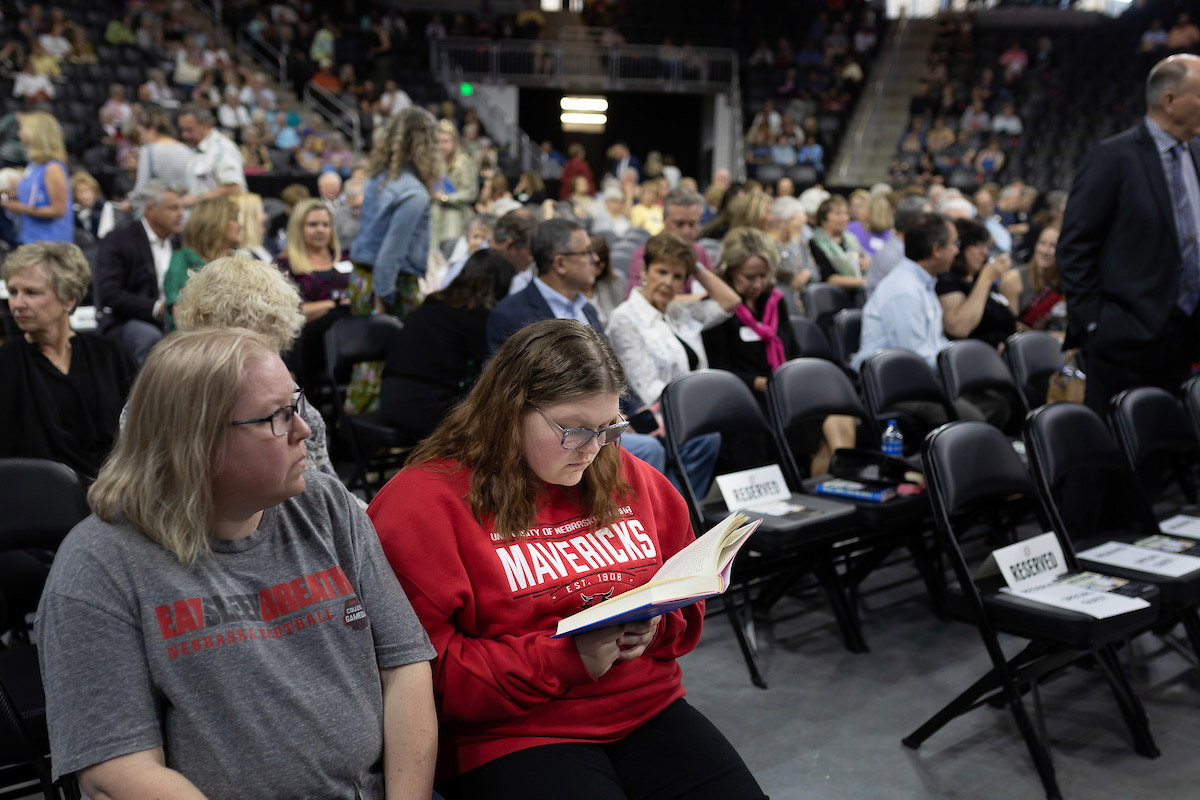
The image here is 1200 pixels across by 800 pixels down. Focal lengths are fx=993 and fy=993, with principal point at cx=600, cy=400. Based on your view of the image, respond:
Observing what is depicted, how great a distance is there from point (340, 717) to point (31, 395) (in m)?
2.10

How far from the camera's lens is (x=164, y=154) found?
231 inches

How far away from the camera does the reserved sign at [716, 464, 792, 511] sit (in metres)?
3.26

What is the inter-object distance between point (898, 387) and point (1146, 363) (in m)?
0.87

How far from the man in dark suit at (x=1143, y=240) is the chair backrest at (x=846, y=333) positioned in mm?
1698

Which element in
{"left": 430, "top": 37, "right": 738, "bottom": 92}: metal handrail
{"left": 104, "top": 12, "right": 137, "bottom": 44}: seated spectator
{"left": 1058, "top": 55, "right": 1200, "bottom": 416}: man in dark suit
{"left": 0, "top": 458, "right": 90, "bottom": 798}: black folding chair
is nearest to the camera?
{"left": 0, "top": 458, "right": 90, "bottom": 798}: black folding chair

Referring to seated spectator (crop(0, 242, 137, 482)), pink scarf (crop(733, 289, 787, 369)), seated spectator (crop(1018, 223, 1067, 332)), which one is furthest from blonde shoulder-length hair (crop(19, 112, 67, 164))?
seated spectator (crop(1018, 223, 1067, 332))

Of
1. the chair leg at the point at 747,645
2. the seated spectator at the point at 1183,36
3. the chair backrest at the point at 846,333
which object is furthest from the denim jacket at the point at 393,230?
the seated spectator at the point at 1183,36

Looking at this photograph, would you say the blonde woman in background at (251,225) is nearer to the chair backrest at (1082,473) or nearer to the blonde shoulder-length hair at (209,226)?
the blonde shoulder-length hair at (209,226)

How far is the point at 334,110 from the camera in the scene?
14.7m

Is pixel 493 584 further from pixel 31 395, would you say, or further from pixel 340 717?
pixel 31 395

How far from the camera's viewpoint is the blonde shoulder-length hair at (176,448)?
4.22ft

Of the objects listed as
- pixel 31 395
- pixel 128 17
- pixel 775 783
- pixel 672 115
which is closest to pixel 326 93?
pixel 128 17

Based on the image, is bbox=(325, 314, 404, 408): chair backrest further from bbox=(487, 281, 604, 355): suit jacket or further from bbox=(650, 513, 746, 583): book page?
bbox=(650, 513, 746, 583): book page

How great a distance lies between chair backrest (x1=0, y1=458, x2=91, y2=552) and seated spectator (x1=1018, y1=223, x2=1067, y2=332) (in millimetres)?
4905
